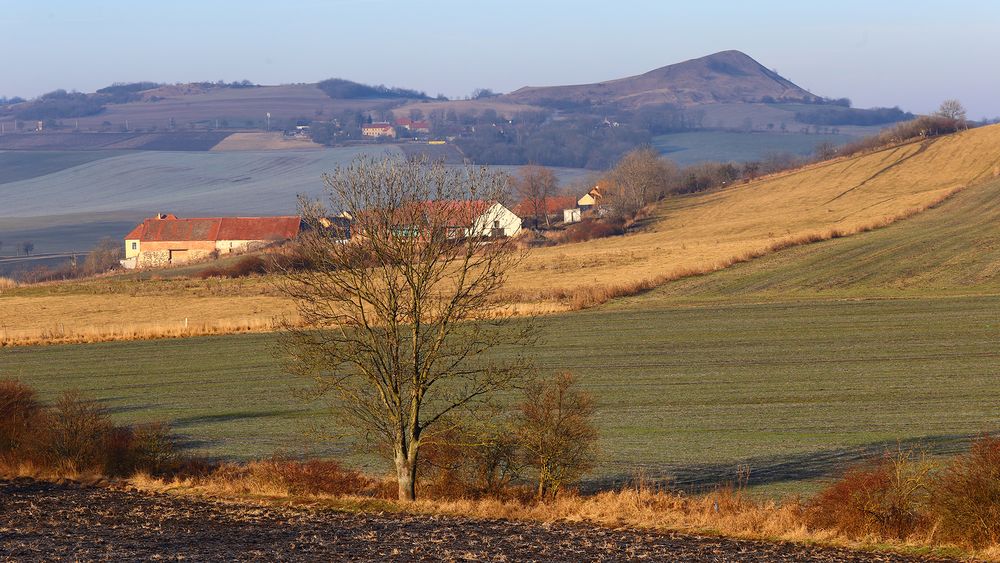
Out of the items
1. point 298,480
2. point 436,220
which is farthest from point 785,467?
point 298,480

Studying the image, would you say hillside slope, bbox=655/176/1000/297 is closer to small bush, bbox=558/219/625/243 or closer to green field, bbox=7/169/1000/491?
green field, bbox=7/169/1000/491

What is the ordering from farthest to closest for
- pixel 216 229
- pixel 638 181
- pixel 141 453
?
pixel 638 181 < pixel 216 229 < pixel 141 453

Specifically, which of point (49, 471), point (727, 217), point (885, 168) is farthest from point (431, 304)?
point (885, 168)

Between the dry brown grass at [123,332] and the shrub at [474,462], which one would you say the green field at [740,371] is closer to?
the dry brown grass at [123,332]

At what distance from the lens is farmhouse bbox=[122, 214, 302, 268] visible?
91.0 m

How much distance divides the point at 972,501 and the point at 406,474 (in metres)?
9.20

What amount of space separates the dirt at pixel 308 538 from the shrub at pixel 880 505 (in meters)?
0.94

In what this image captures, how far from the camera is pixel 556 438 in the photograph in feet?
60.8

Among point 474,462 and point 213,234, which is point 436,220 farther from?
A: point 213,234

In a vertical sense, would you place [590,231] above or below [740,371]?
above

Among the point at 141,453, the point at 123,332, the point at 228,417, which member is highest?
the point at 141,453

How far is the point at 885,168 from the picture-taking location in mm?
86875

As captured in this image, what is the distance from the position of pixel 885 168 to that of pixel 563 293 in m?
48.9

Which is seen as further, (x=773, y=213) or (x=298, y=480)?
(x=773, y=213)
